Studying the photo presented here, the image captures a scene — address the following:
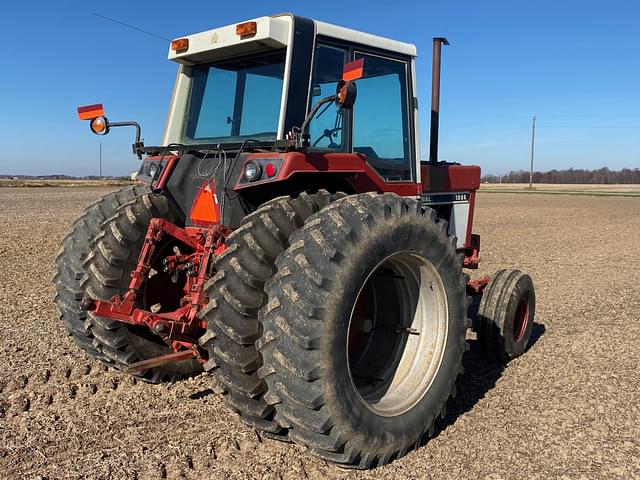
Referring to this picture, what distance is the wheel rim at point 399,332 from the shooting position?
12.2 ft

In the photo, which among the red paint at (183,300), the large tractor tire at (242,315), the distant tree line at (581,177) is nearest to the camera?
the large tractor tire at (242,315)

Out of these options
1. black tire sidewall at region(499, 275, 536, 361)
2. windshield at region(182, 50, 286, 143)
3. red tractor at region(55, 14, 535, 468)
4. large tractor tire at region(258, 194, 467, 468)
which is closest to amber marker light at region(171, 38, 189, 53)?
red tractor at region(55, 14, 535, 468)

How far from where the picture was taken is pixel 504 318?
511cm

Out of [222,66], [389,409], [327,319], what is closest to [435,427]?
[389,409]

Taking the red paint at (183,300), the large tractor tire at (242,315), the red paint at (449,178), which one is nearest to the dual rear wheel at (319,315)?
the large tractor tire at (242,315)

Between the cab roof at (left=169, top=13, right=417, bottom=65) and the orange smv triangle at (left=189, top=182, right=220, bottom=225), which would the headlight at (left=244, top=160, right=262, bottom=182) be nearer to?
the orange smv triangle at (left=189, top=182, right=220, bottom=225)

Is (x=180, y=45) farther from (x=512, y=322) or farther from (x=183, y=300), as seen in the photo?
(x=512, y=322)

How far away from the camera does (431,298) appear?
385 centimetres

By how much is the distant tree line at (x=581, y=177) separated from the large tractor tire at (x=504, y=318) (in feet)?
360

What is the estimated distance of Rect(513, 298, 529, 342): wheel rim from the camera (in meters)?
5.50

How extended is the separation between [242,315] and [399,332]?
1301 mm

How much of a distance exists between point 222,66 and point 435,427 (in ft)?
10.5

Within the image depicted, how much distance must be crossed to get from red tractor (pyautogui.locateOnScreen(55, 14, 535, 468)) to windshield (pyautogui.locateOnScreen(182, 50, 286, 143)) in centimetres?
1

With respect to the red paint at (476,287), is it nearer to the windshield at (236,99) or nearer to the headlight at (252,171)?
the windshield at (236,99)
